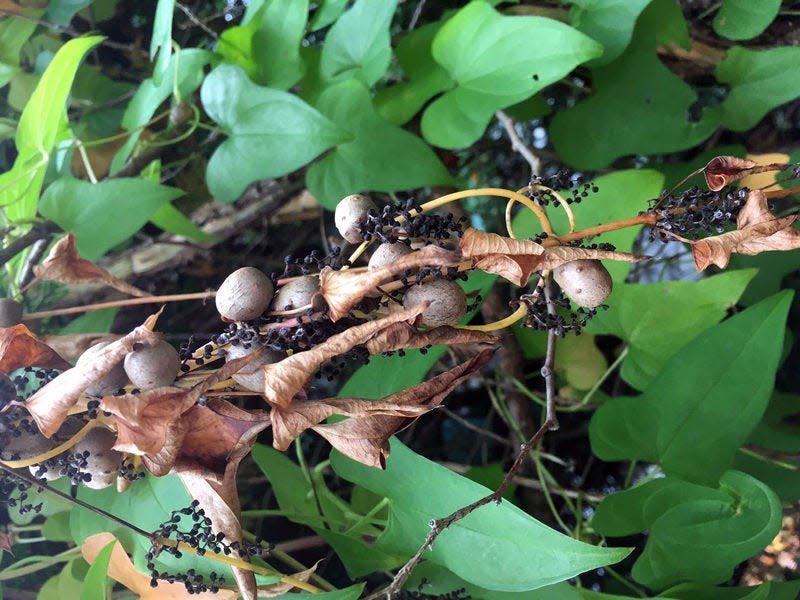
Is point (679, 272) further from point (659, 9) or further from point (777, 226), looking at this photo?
point (777, 226)

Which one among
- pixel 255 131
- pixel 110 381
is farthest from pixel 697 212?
pixel 255 131

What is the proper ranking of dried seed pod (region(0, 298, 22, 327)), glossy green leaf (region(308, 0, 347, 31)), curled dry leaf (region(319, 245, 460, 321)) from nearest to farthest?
curled dry leaf (region(319, 245, 460, 321)) < dried seed pod (region(0, 298, 22, 327)) < glossy green leaf (region(308, 0, 347, 31))

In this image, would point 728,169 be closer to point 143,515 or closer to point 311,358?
point 311,358

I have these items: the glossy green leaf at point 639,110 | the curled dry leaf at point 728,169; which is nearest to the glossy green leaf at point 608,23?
the glossy green leaf at point 639,110

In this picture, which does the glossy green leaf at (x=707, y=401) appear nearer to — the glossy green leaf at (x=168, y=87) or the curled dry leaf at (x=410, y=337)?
the curled dry leaf at (x=410, y=337)

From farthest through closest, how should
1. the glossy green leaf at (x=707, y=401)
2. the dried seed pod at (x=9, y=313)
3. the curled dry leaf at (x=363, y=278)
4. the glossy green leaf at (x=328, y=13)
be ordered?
the glossy green leaf at (x=328, y=13) → the glossy green leaf at (x=707, y=401) → the dried seed pod at (x=9, y=313) → the curled dry leaf at (x=363, y=278)

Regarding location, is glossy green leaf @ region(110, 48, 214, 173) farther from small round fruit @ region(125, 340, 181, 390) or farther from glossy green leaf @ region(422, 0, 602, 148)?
small round fruit @ region(125, 340, 181, 390)

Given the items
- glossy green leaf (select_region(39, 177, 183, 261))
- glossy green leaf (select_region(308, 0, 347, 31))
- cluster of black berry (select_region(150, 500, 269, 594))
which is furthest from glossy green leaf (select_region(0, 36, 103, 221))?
cluster of black berry (select_region(150, 500, 269, 594))
